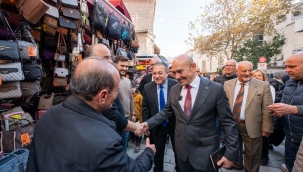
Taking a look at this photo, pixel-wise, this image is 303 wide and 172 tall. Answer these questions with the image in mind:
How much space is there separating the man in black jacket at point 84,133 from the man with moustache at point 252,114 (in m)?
2.26

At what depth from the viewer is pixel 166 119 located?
2.57 metres

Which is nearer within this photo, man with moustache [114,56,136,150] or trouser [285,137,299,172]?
trouser [285,137,299,172]

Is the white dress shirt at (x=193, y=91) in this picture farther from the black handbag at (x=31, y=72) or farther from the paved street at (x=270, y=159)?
the black handbag at (x=31, y=72)

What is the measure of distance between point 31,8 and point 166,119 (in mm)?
2692

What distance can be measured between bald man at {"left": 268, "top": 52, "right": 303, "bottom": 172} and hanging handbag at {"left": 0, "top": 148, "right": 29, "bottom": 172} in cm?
327

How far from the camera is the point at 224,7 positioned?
15.7m

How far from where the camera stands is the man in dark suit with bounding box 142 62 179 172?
2.92 meters

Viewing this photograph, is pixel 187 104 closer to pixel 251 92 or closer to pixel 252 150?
pixel 251 92

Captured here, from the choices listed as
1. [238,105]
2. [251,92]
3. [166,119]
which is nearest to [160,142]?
[166,119]

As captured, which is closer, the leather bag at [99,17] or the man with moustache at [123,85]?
the man with moustache at [123,85]

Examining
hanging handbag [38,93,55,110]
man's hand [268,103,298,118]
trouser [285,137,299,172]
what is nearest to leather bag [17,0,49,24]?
hanging handbag [38,93,55,110]

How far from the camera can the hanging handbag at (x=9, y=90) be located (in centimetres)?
232

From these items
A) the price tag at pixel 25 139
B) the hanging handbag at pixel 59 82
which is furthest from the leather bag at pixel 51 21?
Answer: the price tag at pixel 25 139

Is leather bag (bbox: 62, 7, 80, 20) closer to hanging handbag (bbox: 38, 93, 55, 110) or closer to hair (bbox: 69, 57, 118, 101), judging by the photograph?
hanging handbag (bbox: 38, 93, 55, 110)
